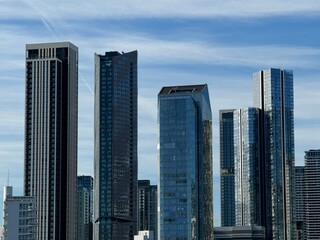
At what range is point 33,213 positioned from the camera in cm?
18200

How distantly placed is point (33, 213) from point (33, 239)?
17.6 feet

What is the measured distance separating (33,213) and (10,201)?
499cm

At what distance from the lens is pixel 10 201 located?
180125 millimetres

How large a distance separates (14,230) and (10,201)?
616 cm

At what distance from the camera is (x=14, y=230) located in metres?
177

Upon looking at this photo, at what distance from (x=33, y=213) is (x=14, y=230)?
6.54 meters

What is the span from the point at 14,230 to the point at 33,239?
4.35 meters
